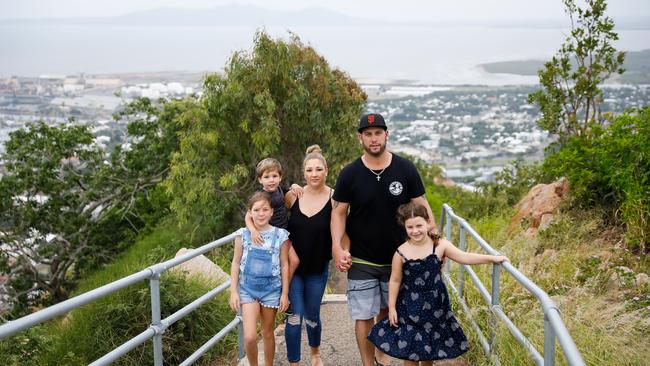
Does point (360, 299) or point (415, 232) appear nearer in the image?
point (415, 232)

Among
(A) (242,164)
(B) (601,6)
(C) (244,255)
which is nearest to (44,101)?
(A) (242,164)

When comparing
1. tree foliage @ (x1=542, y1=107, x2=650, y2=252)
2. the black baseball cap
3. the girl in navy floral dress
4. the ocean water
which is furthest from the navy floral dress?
the ocean water

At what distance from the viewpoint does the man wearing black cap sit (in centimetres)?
409

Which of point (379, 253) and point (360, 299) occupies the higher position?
point (379, 253)

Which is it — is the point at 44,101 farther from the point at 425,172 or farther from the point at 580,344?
Answer: the point at 580,344

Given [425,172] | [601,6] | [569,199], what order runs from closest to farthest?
1. [569,199]
2. [601,6]
3. [425,172]

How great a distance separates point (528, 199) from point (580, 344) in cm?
617

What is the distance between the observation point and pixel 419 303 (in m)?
3.91

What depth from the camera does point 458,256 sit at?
12.7 ft

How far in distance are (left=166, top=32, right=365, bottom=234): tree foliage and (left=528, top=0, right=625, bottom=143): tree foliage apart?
4.43 metres

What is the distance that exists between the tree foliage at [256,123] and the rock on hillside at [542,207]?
18.8ft

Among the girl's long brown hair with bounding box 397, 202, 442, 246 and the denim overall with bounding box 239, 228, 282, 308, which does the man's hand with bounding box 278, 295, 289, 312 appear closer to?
the denim overall with bounding box 239, 228, 282, 308

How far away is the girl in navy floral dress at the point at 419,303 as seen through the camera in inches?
151

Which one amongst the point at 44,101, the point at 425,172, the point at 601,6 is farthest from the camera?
the point at 44,101
